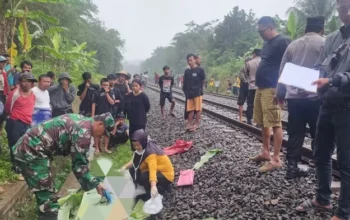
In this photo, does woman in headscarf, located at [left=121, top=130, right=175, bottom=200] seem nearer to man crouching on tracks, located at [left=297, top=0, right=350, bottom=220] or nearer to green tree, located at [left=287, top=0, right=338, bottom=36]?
man crouching on tracks, located at [left=297, top=0, right=350, bottom=220]

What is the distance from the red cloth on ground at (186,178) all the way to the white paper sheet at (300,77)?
2.14 m

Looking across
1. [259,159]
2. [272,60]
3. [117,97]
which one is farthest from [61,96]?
[272,60]

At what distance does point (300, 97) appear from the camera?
154 inches

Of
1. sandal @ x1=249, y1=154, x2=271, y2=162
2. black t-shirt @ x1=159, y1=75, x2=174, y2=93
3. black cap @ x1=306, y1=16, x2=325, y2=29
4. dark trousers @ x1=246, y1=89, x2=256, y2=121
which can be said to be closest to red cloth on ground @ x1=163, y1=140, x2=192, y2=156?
sandal @ x1=249, y1=154, x2=271, y2=162

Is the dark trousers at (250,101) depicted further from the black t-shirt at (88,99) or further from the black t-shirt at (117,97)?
the black t-shirt at (88,99)

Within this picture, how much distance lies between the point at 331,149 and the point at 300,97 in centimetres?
92

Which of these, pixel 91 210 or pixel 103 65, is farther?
pixel 103 65

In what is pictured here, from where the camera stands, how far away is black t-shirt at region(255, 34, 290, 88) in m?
4.51

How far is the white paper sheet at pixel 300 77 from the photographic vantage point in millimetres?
3027

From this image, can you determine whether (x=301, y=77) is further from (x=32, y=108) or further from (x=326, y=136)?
(x=32, y=108)

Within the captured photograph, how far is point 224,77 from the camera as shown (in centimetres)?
3300

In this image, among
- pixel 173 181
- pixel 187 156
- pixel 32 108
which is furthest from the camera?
pixel 187 156

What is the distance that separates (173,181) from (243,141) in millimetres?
2408

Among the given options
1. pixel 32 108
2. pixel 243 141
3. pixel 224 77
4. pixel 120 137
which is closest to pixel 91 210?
pixel 32 108
